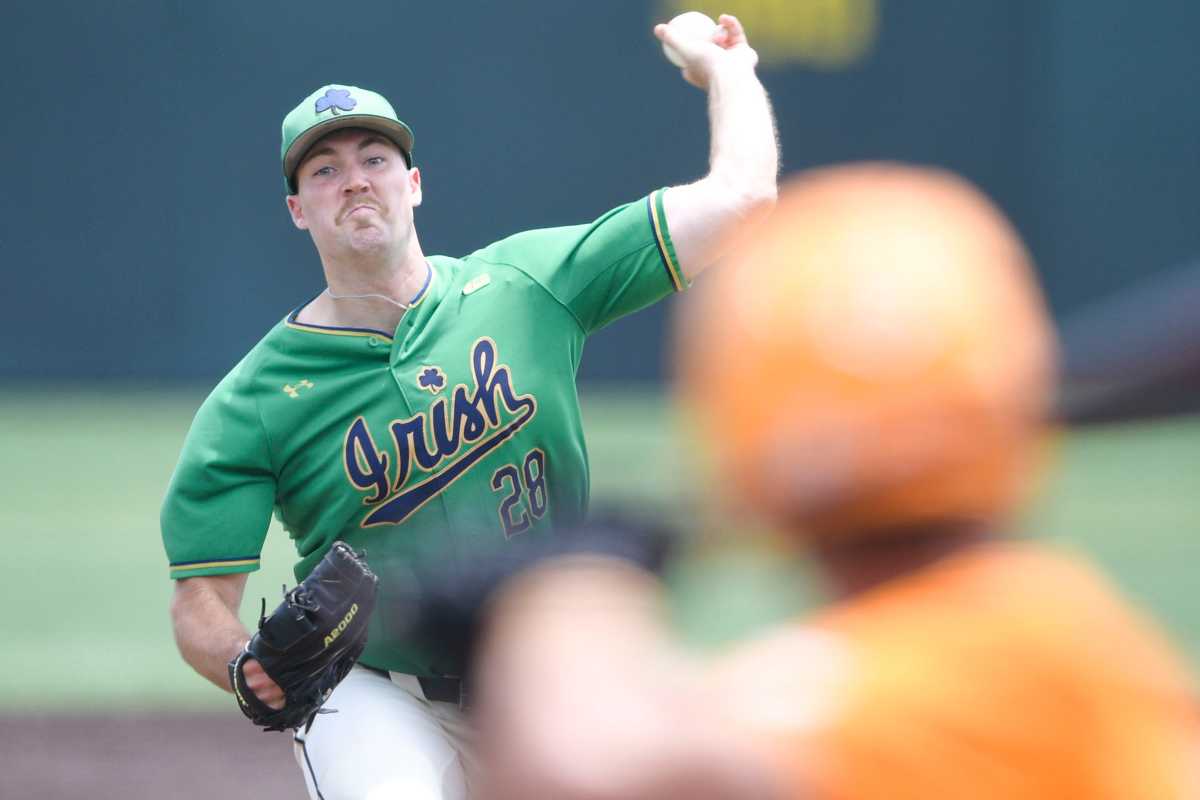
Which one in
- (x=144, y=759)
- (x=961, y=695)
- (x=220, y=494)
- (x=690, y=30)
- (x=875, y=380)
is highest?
(x=690, y=30)

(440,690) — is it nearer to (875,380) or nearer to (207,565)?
(207,565)

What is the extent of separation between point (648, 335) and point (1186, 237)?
11.6 feet

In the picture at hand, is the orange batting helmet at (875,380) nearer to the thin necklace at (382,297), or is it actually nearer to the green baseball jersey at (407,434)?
the green baseball jersey at (407,434)

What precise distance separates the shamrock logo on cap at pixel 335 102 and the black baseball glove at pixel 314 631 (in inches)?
43.7

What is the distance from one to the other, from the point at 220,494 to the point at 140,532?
5.45 m

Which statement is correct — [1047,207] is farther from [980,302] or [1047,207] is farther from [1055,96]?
[980,302]

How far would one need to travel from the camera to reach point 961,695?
144 cm

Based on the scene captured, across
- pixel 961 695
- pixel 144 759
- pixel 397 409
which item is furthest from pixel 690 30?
pixel 144 759

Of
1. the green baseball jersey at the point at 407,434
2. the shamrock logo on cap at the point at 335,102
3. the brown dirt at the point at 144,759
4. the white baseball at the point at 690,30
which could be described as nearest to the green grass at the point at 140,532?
the brown dirt at the point at 144,759

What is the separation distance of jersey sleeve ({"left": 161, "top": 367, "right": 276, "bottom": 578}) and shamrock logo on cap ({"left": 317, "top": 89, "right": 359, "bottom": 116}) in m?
0.70

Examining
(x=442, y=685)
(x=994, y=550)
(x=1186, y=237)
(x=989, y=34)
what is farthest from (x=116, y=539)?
(x=994, y=550)

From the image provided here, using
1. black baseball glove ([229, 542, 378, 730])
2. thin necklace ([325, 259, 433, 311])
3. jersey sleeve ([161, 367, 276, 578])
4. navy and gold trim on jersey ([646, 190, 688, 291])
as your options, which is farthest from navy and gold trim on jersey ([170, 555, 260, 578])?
navy and gold trim on jersey ([646, 190, 688, 291])

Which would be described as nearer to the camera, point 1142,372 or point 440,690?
point 1142,372

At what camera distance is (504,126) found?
35.4 ft
